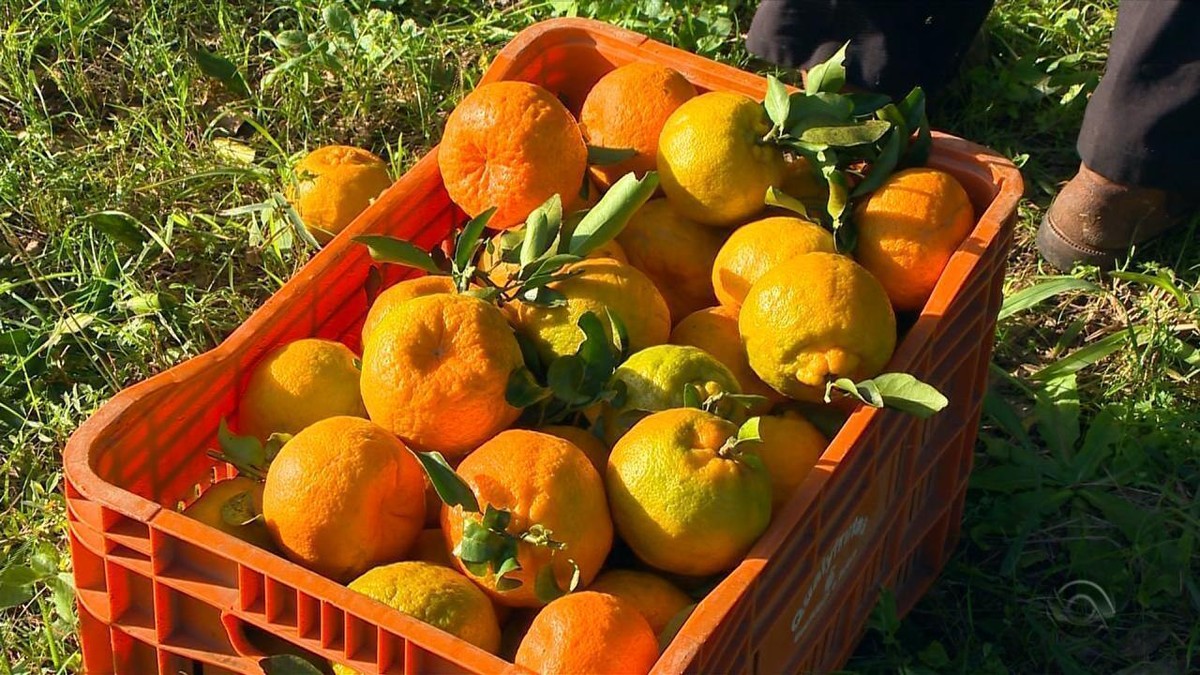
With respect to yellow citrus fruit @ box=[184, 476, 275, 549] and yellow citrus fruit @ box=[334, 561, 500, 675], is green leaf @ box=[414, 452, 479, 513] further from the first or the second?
yellow citrus fruit @ box=[184, 476, 275, 549]

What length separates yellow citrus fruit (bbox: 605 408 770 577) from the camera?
1.68 m

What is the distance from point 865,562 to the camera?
2021mm

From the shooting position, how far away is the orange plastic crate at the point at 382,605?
63.0 inches

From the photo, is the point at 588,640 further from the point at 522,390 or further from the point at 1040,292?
the point at 1040,292

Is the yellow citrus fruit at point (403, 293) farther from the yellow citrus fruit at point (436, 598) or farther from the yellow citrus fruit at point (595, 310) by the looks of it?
the yellow citrus fruit at point (436, 598)

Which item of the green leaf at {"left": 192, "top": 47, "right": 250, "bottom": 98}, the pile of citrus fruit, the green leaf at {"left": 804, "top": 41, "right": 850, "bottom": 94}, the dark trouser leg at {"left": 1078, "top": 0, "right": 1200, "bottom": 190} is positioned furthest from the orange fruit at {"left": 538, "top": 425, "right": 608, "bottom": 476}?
the green leaf at {"left": 192, "top": 47, "right": 250, "bottom": 98}

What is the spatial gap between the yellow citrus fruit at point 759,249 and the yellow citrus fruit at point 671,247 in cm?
9

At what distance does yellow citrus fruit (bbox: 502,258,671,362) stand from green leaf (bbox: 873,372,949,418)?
0.30 metres

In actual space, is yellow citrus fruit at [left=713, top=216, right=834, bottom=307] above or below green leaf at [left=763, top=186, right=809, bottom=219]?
below

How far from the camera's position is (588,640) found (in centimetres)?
155

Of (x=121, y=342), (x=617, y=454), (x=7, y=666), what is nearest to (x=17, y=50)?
(x=121, y=342)

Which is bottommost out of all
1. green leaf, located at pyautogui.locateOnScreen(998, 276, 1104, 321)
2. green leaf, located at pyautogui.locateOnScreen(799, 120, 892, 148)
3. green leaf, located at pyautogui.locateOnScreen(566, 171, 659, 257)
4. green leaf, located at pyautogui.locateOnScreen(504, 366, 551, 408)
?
green leaf, located at pyautogui.locateOnScreen(998, 276, 1104, 321)

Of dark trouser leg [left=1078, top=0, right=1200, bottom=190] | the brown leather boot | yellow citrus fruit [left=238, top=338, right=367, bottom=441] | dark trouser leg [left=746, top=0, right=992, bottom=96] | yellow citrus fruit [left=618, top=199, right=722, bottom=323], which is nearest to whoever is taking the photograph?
yellow citrus fruit [left=238, top=338, right=367, bottom=441]

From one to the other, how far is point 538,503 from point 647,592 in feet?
0.57
